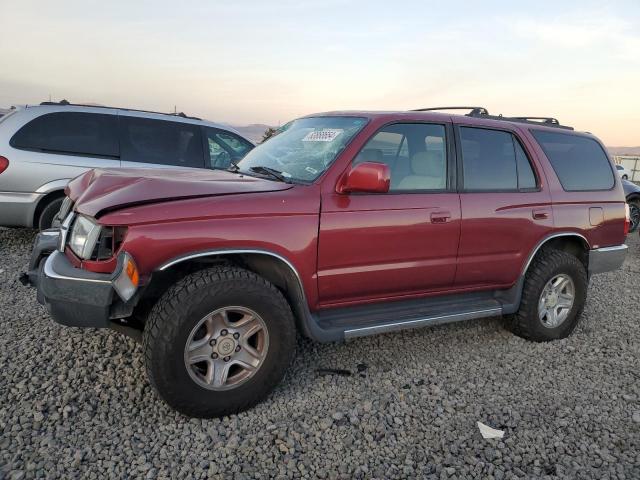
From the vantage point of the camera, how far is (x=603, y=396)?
3295mm

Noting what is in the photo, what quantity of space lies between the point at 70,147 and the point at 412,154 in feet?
14.5

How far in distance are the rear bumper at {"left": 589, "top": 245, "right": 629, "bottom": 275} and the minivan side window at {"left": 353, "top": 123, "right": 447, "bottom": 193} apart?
1.81 meters

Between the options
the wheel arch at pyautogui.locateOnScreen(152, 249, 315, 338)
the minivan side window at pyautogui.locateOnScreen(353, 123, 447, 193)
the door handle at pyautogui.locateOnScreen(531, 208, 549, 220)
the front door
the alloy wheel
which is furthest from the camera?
the door handle at pyautogui.locateOnScreen(531, 208, 549, 220)

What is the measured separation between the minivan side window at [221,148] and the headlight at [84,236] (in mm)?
4166

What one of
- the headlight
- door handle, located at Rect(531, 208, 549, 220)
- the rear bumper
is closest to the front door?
door handle, located at Rect(531, 208, 549, 220)

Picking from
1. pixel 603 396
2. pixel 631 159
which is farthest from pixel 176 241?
pixel 631 159

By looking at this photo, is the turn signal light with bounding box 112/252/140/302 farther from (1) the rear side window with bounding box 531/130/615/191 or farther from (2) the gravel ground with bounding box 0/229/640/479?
(1) the rear side window with bounding box 531/130/615/191

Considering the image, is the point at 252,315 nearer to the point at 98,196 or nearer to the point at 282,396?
the point at 282,396

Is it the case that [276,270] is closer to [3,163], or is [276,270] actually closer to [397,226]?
[397,226]

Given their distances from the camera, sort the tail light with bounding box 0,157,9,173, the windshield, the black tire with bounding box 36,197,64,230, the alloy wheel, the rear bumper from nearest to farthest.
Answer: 1. the alloy wheel
2. the windshield
3. the rear bumper
4. the tail light with bounding box 0,157,9,173
5. the black tire with bounding box 36,197,64,230

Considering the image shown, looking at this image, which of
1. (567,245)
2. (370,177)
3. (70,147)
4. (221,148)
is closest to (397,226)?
(370,177)

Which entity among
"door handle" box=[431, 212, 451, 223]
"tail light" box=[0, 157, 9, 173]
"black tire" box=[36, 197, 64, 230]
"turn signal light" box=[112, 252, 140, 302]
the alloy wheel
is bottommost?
the alloy wheel

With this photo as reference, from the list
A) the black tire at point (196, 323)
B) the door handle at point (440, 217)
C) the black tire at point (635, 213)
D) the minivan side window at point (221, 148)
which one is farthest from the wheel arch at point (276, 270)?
the black tire at point (635, 213)

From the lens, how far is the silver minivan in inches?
216
